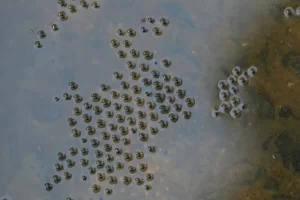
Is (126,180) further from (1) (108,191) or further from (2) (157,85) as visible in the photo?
(2) (157,85)

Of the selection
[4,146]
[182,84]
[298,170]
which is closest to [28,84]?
[4,146]

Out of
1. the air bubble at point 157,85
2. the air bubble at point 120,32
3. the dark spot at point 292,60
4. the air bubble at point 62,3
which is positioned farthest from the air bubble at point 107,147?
the dark spot at point 292,60

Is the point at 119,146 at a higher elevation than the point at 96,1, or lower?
lower

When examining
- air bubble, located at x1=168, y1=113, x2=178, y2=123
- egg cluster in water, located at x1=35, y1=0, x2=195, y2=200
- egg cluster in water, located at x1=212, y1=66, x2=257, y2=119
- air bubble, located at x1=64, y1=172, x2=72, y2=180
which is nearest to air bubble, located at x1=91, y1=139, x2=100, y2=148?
egg cluster in water, located at x1=35, y1=0, x2=195, y2=200

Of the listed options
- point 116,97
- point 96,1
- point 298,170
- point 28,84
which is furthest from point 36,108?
point 298,170

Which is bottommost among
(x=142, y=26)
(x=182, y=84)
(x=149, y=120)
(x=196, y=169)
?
(x=196, y=169)

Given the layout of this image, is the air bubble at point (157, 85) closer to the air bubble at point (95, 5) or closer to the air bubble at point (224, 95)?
the air bubble at point (224, 95)

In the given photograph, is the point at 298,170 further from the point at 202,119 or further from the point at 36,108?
the point at 36,108
